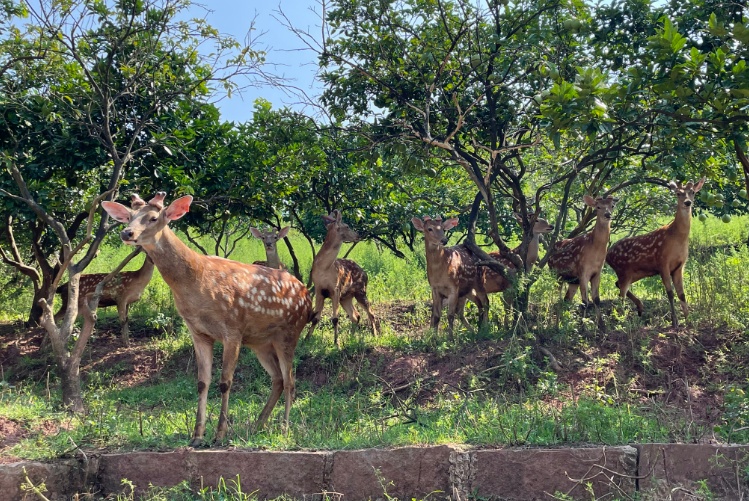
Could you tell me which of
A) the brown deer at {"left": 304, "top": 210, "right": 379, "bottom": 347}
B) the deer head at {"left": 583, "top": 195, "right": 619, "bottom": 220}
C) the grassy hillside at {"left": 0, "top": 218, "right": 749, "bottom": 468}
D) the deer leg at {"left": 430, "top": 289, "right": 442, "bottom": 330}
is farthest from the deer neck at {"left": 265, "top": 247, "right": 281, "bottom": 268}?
the deer head at {"left": 583, "top": 195, "right": 619, "bottom": 220}

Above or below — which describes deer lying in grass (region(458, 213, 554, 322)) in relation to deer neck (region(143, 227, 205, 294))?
above

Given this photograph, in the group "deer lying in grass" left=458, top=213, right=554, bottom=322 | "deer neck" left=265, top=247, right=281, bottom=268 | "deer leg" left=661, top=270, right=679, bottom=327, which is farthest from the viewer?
"deer neck" left=265, top=247, right=281, bottom=268

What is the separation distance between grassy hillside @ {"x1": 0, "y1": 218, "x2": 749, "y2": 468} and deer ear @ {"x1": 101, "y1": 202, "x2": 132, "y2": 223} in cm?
193

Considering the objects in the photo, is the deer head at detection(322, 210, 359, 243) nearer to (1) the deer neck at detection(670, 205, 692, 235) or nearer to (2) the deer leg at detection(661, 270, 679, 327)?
(2) the deer leg at detection(661, 270, 679, 327)

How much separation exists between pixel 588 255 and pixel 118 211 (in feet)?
23.5

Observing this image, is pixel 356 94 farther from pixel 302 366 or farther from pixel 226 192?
pixel 302 366

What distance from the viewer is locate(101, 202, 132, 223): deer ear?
7027mm

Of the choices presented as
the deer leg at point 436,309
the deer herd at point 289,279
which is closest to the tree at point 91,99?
the deer herd at point 289,279

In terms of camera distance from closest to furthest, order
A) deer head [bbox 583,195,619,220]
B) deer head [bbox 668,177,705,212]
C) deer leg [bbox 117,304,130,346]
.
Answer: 1. deer head [bbox 668,177,705,212]
2. deer head [bbox 583,195,619,220]
3. deer leg [bbox 117,304,130,346]

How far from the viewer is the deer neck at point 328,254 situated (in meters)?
12.2

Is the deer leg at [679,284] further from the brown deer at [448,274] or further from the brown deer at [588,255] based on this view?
the brown deer at [448,274]

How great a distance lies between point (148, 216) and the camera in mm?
6781

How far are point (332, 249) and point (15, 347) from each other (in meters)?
5.28

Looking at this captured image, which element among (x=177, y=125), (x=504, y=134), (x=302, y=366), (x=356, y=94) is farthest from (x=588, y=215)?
(x=177, y=125)
